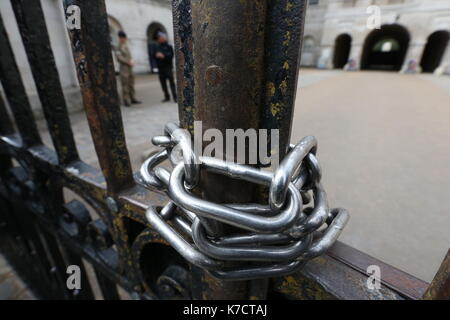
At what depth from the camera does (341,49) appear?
12680 millimetres

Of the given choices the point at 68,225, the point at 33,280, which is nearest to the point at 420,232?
the point at 68,225

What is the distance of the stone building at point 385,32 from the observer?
27.9 ft

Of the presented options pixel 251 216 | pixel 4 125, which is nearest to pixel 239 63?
pixel 251 216

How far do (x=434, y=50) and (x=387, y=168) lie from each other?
13.6 metres

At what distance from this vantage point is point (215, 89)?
0.74ft

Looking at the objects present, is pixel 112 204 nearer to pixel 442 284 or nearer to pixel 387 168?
pixel 442 284

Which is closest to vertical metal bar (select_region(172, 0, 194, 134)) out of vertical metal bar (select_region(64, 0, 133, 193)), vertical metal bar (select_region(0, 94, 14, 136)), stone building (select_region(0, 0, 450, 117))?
vertical metal bar (select_region(64, 0, 133, 193))

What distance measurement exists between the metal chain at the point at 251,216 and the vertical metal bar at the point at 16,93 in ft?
2.01

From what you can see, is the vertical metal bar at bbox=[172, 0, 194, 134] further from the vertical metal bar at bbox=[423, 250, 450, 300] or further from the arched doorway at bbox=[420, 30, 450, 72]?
the arched doorway at bbox=[420, 30, 450, 72]

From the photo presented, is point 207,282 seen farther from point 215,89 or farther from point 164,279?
point 215,89

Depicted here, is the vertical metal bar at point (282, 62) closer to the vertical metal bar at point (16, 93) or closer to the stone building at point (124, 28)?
the vertical metal bar at point (16, 93)

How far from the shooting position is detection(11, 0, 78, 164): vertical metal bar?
469mm

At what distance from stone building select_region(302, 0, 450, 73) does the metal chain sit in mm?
8903

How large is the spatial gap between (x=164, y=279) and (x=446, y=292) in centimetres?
47
